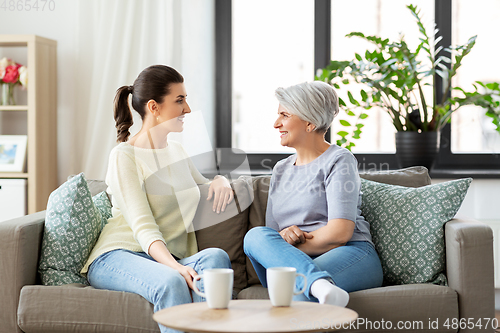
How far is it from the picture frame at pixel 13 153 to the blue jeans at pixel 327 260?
1.58 metres

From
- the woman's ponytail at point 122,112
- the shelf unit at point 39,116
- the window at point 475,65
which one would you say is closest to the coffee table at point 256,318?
the woman's ponytail at point 122,112

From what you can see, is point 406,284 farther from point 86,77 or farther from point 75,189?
point 86,77

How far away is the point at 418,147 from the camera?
2469 millimetres

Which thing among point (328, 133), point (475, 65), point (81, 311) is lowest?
point (81, 311)

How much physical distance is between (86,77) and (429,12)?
2.06 meters

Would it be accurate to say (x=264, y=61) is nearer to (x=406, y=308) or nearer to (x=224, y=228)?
(x=224, y=228)

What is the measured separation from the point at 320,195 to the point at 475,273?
Answer: 55cm

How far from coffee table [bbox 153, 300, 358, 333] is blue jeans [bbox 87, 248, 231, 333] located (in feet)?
1.02

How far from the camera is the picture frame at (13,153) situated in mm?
2582

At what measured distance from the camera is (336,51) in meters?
3.05

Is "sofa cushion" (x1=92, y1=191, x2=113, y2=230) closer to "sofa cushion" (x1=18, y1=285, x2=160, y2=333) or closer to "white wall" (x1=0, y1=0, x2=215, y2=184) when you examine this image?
"sofa cushion" (x1=18, y1=285, x2=160, y2=333)

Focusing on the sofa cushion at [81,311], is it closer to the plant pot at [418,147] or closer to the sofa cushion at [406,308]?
the sofa cushion at [406,308]

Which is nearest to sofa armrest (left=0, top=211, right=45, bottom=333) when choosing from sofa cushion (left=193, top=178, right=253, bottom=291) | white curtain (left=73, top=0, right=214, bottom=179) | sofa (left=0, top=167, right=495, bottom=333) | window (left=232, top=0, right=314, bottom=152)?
sofa (left=0, top=167, right=495, bottom=333)

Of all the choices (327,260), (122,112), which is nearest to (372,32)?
(122,112)
